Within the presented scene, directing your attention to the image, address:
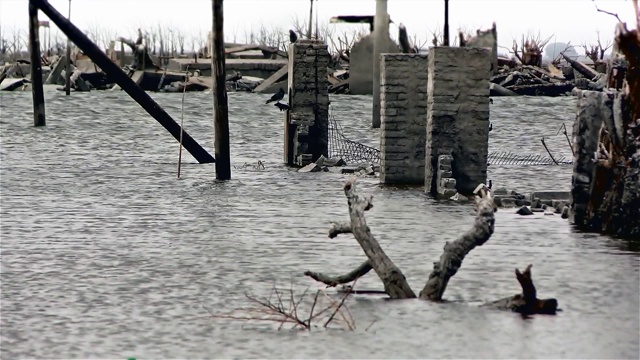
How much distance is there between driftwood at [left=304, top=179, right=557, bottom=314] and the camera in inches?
314

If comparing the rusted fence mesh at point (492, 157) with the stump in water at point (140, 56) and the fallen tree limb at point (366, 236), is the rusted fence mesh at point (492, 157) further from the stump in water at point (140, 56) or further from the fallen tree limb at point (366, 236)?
the stump in water at point (140, 56)

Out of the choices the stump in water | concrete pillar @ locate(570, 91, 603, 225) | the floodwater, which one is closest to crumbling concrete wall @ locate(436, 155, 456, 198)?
the floodwater

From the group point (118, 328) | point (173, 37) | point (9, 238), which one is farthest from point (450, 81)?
point (173, 37)

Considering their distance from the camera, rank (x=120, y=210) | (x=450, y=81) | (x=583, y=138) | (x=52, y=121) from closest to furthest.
A: (x=583, y=138), (x=120, y=210), (x=450, y=81), (x=52, y=121)

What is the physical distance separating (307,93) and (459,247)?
11.2 meters

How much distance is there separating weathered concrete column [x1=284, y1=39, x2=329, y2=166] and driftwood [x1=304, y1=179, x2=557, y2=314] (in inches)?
421

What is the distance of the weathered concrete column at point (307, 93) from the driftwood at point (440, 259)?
10.7 metres

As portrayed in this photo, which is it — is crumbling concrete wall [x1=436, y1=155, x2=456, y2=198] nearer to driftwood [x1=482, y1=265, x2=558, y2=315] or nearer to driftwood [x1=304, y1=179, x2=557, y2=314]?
driftwood [x1=304, y1=179, x2=557, y2=314]

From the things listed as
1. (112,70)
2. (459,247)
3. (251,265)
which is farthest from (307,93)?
(459,247)

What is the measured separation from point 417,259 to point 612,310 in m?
2.42

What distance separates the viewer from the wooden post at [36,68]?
26016 mm

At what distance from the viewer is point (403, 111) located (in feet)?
53.0

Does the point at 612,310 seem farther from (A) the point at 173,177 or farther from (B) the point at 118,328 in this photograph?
(A) the point at 173,177

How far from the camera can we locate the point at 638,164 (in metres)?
11.6
